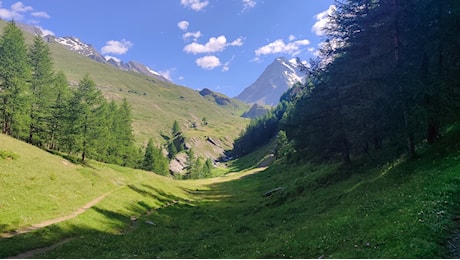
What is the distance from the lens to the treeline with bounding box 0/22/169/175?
56281 millimetres

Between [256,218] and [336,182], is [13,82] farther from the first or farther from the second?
[336,182]

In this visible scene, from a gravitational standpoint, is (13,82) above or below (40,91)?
below

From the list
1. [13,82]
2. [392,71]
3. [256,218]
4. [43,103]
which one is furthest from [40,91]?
[392,71]

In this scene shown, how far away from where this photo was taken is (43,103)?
6438cm

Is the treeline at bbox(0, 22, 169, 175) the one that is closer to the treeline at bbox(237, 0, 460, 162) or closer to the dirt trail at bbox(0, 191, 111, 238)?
the dirt trail at bbox(0, 191, 111, 238)

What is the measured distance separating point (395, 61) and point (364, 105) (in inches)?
188

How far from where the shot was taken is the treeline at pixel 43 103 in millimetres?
56281

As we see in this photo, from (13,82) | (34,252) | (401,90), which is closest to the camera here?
(34,252)

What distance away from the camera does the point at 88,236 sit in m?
30.8

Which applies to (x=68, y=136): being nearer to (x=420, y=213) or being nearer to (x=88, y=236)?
(x=88, y=236)

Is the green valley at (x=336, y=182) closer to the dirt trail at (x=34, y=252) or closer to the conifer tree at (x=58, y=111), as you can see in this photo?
the dirt trail at (x=34, y=252)

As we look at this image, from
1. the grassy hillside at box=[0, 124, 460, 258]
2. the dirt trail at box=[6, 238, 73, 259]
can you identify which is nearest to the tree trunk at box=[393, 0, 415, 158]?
the grassy hillside at box=[0, 124, 460, 258]

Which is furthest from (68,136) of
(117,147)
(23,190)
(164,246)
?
(164,246)

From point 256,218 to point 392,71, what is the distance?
2048cm
